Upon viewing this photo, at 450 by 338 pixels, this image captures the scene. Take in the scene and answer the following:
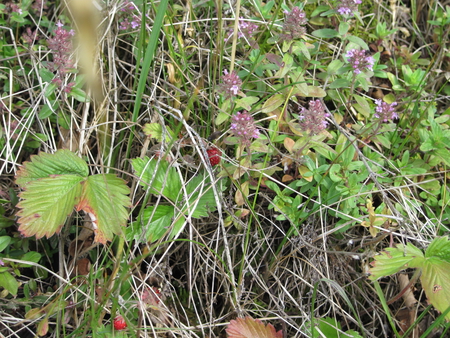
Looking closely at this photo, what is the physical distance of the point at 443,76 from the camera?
2662mm

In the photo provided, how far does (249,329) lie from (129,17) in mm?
1880

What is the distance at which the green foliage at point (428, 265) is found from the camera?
1.77 meters

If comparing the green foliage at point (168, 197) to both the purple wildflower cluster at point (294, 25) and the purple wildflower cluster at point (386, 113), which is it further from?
the purple wildflower cluster at point (386, 113)

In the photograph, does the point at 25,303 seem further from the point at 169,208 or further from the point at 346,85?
the point at 346,85


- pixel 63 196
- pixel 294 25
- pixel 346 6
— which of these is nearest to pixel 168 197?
pixel 63 196

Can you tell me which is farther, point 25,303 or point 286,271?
point 286,271

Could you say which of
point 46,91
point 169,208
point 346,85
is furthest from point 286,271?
point 46,91

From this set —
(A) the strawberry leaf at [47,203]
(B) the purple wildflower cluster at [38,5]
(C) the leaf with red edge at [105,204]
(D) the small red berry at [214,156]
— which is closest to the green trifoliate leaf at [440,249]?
(D) the small red berry at [214,156]

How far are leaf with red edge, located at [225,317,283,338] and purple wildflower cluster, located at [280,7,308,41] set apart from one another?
142 cm

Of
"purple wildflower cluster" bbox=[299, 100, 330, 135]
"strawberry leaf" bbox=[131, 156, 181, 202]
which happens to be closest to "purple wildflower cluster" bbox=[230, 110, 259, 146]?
"purple wildflower cluster" bbox=[299, 100, 330, 135]

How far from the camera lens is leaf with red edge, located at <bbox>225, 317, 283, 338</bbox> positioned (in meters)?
1.84

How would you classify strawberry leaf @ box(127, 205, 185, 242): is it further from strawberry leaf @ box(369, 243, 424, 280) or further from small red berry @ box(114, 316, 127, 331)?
strawberry leaf @ box(369, 243, 424, 280)

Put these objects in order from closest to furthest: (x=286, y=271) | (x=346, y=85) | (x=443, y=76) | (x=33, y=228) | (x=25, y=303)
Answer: (x=33, y=228) → (x=25, y=303) → (x=286, y=271) → (x=346, y=85) → (x=443, y=76)

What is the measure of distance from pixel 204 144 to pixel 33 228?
2.96ft
